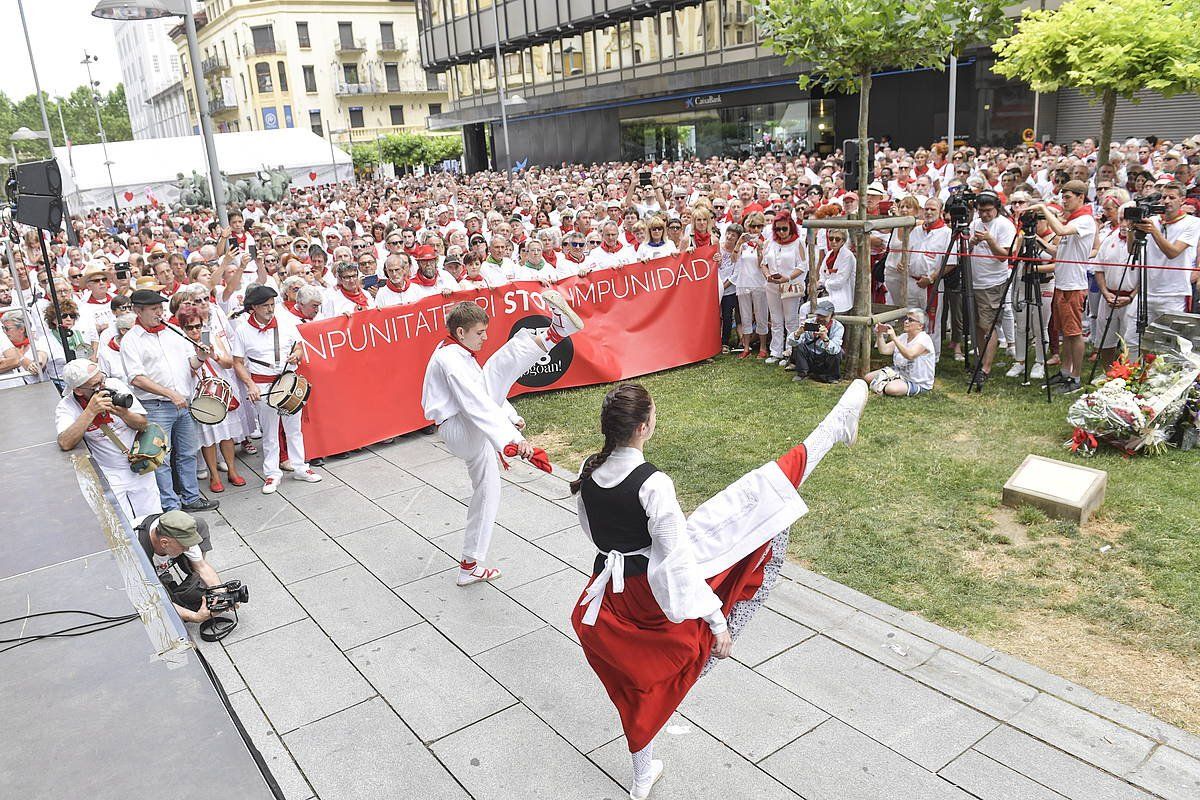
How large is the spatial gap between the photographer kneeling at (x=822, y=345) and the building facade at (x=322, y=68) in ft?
218

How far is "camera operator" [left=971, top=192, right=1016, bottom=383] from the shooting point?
9391 mm

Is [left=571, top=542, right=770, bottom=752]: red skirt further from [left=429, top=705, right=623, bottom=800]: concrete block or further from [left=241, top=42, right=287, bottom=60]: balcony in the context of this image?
[left=241, top=42, right=287, bottom=60]: balcony

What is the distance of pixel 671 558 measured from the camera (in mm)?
3439

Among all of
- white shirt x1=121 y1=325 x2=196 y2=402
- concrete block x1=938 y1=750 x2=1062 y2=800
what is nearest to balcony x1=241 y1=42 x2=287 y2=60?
white shirt x1=121 y1=325 x2=196 y2=402

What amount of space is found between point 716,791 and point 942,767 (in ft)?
3.35

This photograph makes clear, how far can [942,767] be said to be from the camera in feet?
13.1

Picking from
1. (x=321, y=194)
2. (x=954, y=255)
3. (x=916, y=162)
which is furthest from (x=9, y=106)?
(x=954, y=255)

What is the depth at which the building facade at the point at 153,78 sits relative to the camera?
96.1 m

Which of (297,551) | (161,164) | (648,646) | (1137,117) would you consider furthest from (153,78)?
(648,646)

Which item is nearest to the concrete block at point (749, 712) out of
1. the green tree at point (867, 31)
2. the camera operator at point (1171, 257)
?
the green tree at point (867, 31)

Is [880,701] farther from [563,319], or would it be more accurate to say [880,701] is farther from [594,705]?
[563,319]

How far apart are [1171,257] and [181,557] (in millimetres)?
8854

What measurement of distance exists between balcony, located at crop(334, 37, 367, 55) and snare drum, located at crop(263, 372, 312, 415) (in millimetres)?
73274

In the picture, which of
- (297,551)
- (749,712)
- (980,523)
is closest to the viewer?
(749,712)
